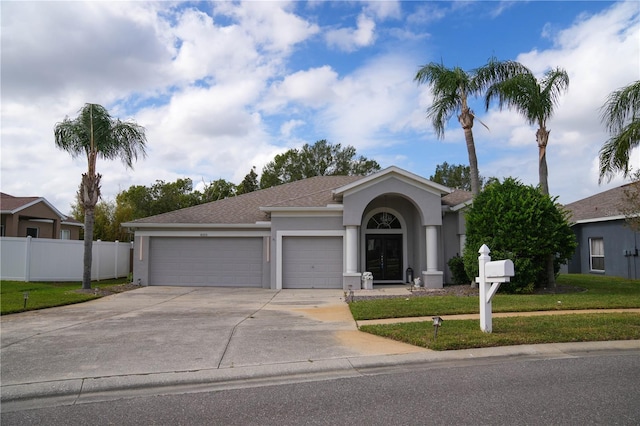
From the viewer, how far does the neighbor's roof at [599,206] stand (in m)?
22.6

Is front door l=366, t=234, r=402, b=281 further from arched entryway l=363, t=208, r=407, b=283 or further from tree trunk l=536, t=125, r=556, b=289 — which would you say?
tree trunk l=536, t=125, r=556, b=289

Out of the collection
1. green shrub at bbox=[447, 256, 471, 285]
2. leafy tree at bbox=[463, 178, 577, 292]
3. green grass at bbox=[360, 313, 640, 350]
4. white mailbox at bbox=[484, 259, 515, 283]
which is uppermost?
leafy tree at bbox=[463, 178, 577, 292]

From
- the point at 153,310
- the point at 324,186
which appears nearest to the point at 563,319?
the point at 153,310

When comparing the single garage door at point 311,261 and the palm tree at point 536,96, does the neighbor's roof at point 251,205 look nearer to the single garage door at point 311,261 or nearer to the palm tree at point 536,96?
the single garage door at point 311,261

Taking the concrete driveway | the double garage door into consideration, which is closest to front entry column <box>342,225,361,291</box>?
the double garage door

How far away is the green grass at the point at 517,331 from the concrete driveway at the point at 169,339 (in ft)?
1.42

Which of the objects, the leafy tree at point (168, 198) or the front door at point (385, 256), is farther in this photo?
the leafy tree at point (168, 198)

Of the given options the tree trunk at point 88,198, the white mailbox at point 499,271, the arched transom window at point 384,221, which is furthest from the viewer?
the arched transom window at point 384,221

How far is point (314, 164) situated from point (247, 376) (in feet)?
140

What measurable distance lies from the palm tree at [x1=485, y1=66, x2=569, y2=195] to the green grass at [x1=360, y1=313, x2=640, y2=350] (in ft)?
29.8

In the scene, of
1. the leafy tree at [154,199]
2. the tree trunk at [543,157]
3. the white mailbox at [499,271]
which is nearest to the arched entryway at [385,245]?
the tree trunk at [543,157]

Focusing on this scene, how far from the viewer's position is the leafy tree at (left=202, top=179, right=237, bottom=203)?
4818 centimetres

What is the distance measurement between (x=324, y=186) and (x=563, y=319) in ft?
50.3

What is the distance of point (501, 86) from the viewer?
706 inches
